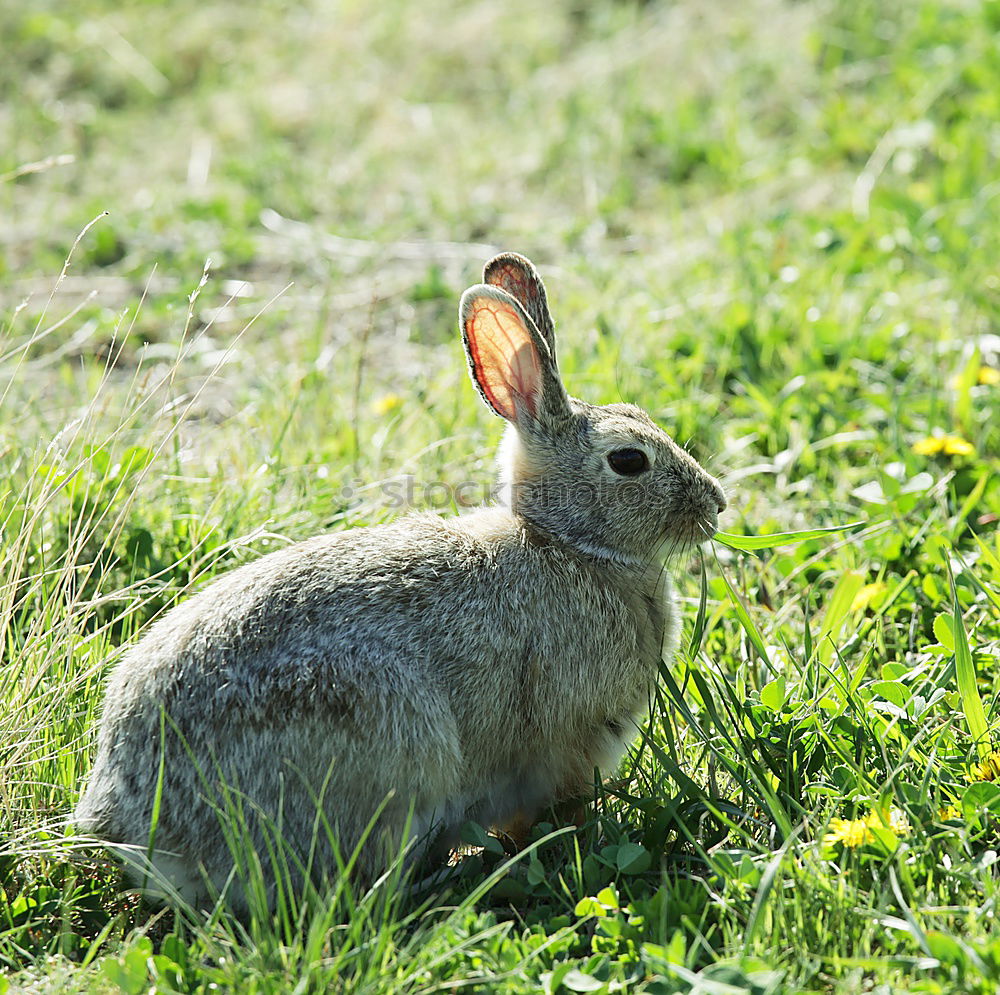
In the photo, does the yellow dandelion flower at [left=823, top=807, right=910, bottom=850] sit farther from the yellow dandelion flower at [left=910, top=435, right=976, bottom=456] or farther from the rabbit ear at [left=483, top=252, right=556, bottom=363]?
the yellow dandelion flower at [left=910, top=435, right=976, bottom=456]

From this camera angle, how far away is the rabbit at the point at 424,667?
3.00 meters

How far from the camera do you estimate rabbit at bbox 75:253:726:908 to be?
118 inches

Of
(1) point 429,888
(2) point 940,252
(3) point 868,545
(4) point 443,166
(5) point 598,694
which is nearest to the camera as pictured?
(1) point 429,888

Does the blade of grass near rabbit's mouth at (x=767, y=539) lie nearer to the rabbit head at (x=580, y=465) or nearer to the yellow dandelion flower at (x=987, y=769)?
the rabbit head at (x=580, y=465)

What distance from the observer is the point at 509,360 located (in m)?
3.72

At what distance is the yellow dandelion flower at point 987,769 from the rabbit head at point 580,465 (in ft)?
3.30

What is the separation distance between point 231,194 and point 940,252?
13.4 ft

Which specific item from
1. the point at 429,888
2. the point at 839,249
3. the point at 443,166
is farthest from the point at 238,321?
the point at 429,888

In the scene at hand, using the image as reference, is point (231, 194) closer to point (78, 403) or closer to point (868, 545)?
point (78, 403)

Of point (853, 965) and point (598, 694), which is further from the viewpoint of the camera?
point (598, 694)

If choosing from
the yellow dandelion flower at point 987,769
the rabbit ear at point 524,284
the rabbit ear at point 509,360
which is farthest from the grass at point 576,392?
the rabbit ear at point 524,284

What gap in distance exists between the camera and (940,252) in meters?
6.10

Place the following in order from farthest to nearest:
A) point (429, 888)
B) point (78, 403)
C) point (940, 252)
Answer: point (940, 252)
point (78, 403)
point (429, 888)
